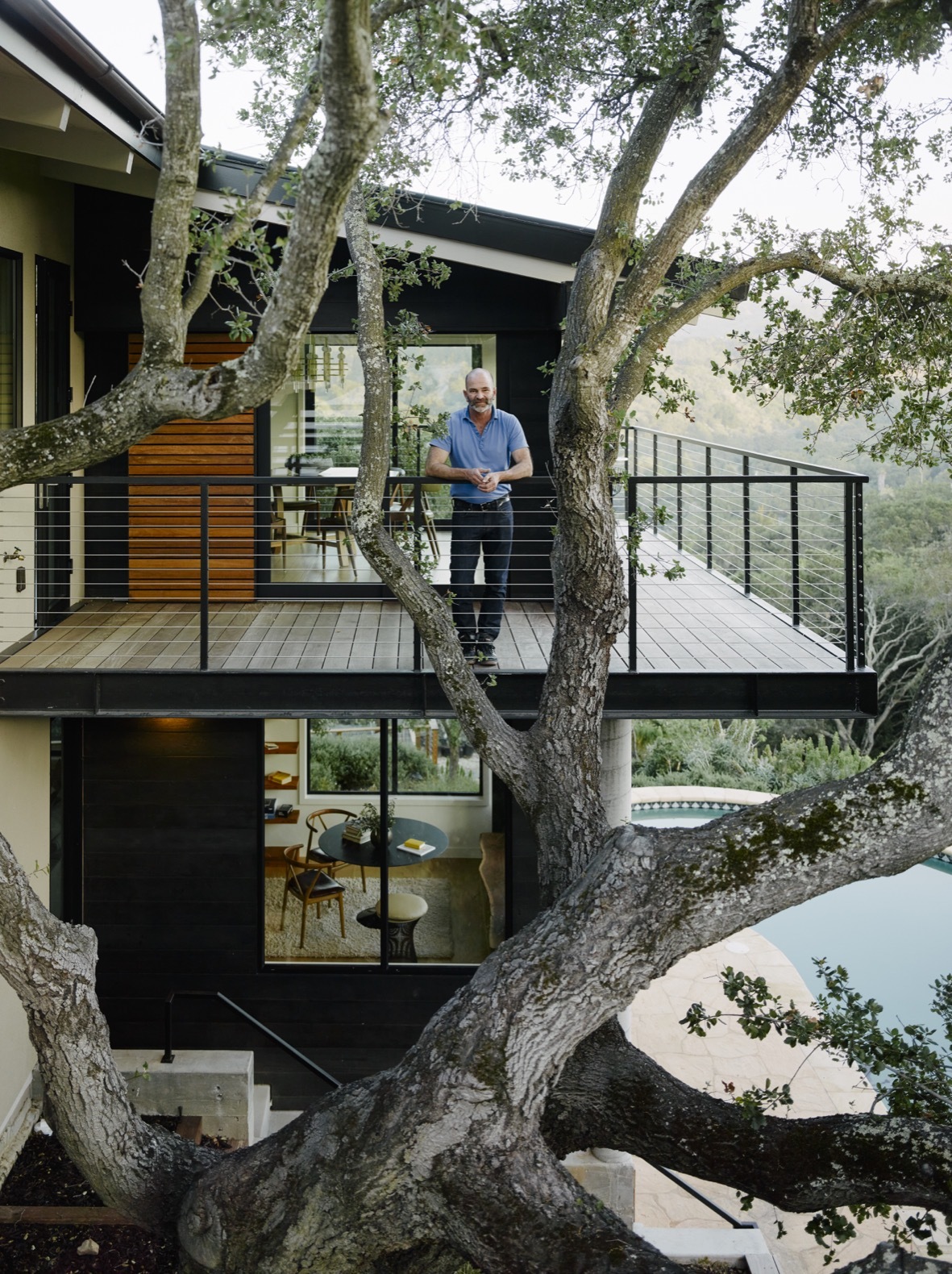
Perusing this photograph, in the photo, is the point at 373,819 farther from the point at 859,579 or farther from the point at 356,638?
the point at 859,579

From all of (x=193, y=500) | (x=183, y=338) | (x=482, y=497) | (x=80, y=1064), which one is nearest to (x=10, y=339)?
(x=193, y=500)

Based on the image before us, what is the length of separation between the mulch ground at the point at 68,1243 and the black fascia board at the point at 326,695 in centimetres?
226

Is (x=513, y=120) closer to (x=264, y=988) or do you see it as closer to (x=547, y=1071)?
(x=547, y=1071)

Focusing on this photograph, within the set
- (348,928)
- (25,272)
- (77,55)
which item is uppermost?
(77,55)

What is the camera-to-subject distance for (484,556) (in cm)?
630

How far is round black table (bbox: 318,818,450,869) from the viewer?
746 centimetres

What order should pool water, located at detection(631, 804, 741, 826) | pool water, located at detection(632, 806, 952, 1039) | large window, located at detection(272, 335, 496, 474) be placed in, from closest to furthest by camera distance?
large window, located at detection(272, 335, 496, 474) < pool water, located at detection(632, 806, 952, 1039) < pool water, located at detection(631, 804, 741, 826)

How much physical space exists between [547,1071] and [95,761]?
4871 millimetres

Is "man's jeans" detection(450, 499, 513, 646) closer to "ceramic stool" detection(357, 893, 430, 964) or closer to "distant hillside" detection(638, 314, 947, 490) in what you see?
"ceramic stool" detection(357, 893, 430, 964)

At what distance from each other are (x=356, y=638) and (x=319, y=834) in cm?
143

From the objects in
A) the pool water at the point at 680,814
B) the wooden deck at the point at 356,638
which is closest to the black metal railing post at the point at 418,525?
the wooden deck at the point at 356,638

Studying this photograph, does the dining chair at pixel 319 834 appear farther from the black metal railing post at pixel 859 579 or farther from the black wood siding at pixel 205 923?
the black metal railing post at pixel 859 579

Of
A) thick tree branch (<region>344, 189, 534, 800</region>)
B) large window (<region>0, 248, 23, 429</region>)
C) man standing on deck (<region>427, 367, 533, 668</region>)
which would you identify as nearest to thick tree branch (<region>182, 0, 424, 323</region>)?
thick tree branch (<region>344, 189, 534, 800</region>)

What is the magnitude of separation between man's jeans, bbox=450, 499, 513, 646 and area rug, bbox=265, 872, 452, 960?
212 centimetres
